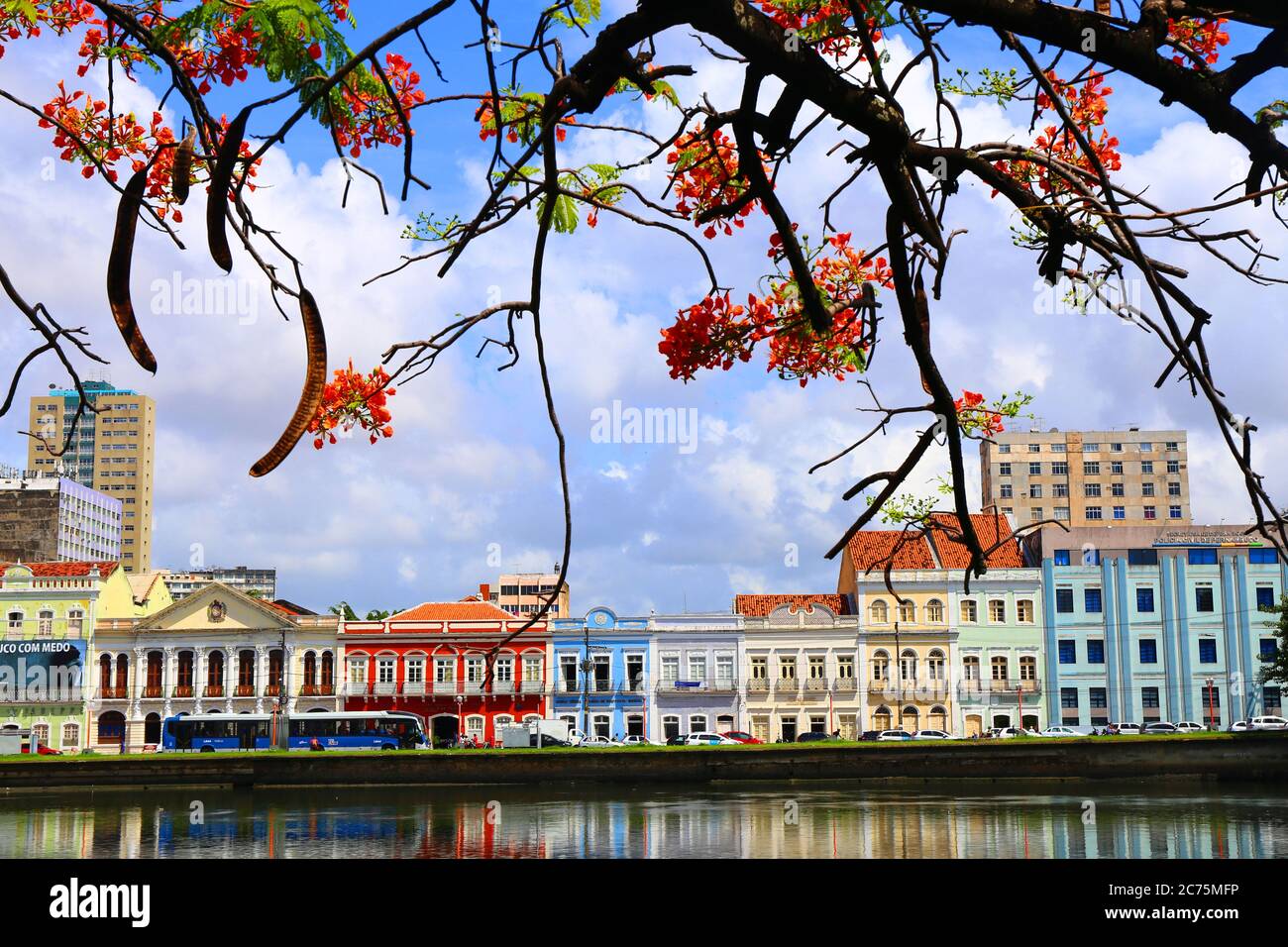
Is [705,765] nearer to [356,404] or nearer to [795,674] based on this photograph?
[795,674]

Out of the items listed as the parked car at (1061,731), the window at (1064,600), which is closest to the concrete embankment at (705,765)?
the parked car at (1061,731)

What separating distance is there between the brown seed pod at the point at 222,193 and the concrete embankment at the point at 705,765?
30630mm

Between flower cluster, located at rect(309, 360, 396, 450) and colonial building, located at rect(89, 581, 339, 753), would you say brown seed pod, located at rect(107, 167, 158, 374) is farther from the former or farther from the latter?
colonial building, located at rect(89, 581, 339, 753)

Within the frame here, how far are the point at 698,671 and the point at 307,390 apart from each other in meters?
39.3

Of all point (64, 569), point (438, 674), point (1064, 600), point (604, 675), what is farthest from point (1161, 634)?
point (64, 569)

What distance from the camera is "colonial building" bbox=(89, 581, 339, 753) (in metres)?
41.0

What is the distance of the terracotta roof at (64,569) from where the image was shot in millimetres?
41531

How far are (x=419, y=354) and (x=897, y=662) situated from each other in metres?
38.9

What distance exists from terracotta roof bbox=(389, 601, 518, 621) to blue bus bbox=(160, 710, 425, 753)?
3.35m

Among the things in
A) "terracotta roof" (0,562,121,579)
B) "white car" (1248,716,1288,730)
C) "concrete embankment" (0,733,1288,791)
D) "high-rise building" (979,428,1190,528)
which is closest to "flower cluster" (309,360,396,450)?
"concrete embankment" (0,733,1288,791)

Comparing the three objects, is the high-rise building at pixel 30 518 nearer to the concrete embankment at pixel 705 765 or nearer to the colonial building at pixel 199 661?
the colonial building at pixel 199 661

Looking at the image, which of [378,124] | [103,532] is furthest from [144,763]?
[103,532]
